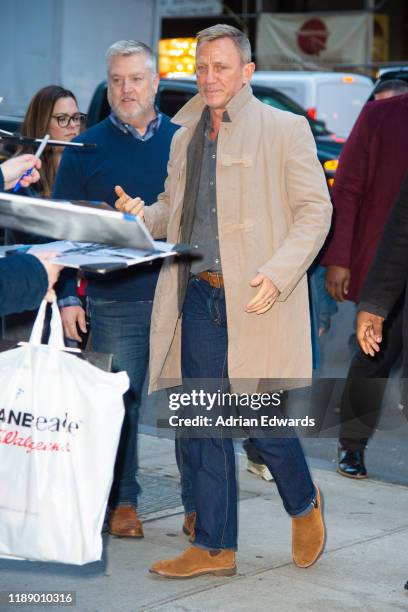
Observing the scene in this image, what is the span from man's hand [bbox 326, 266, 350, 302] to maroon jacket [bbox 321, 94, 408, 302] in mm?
37

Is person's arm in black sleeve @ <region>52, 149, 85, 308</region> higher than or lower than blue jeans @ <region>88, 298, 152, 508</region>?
higher

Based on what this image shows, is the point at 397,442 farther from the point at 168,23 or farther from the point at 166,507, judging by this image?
the point at 168,23

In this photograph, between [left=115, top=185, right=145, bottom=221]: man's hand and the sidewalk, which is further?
[left=115, top=185, right=145, bottom=221]: man's hand

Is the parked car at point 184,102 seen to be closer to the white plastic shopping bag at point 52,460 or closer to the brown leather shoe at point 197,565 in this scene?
the brown leather shoe at point 197,565

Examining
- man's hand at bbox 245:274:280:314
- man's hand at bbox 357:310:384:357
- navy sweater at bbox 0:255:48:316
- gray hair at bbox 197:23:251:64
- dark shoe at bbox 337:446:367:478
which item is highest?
gray hair at bbox 197:23:251:64

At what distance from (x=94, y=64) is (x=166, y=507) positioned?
1040 cm

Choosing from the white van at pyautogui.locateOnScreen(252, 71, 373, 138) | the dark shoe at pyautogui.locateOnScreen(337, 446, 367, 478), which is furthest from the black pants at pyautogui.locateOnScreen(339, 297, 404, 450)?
the white van at pyautogui.locateOnScreen(252, 71, 373, 138)

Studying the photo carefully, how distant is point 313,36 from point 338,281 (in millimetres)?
17967

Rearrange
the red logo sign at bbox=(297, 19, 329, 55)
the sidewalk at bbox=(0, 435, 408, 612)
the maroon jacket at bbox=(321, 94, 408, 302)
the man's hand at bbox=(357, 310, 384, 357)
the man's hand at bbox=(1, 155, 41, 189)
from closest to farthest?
the man's hand at bbox=(1, 155, 41, 189) → the sidewalk at bbox=(0, 435, 408, 612) → the man's hand at bbox=(357, 310, 384, 357) → the maroon jacket at bbox=(321, 94, 408, 302) → the red logo sign at bbox=(297, 19, 329, 55)

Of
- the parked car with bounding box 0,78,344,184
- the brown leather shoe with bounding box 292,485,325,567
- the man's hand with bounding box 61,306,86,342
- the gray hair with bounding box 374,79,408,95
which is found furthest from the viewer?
the parked car with bounding box 0,78,344,184

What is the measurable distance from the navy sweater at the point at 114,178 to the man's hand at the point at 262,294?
0.70 metres

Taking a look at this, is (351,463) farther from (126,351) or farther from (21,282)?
(21,282)

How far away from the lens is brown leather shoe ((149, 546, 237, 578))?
4.70 meters

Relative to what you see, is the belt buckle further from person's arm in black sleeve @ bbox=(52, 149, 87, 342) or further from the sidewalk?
the sidewalk
